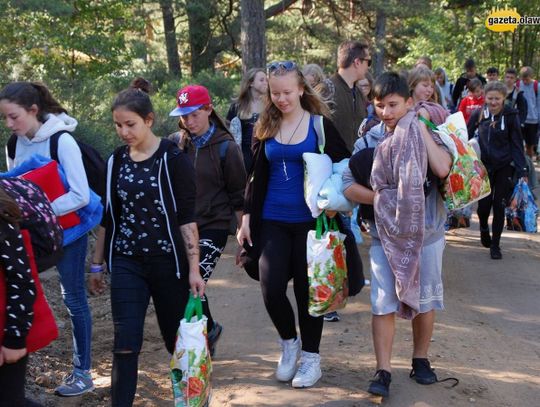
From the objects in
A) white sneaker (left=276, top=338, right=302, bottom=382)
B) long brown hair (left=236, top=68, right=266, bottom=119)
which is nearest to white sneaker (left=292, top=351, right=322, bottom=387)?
white sneaker (left=276, top=338, right=302, bottom=382)

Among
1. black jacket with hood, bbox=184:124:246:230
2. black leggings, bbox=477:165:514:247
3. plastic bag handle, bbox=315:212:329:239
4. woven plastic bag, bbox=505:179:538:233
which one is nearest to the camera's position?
plastic bag handle, bbox=315:212:329:239

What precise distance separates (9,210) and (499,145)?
714 cm

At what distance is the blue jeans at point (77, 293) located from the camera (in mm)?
5055

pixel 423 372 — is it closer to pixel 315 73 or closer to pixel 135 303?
pixel 135 303

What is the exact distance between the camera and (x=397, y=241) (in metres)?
4.71

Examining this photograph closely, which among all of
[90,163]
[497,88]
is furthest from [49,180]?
[497,88]

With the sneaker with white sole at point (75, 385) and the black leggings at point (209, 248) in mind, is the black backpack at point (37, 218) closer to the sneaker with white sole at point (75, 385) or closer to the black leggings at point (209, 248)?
the sneaker with white sole at point (75, 385)

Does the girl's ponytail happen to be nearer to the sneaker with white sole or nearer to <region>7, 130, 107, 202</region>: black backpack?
<region>7, 130, 107, 202</region>: black backpack

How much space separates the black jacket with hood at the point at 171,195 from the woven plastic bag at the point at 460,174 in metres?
1.55

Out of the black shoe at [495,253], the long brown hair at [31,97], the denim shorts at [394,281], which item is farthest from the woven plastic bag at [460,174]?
the black shoe at [495,253]

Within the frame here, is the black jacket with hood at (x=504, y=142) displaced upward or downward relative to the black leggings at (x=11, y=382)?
upward

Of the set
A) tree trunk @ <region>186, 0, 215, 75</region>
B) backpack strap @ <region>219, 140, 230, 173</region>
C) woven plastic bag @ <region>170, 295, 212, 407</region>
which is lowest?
woven plastic bag @ <region>170, 295, 212, 407</region>

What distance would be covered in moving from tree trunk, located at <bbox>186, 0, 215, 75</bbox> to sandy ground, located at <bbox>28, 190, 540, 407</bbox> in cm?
1593

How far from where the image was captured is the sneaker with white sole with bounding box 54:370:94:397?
206 inches
